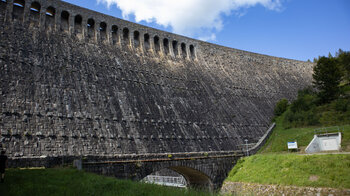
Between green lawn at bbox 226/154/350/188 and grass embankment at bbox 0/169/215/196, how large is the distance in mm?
8389

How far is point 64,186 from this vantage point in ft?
29.6

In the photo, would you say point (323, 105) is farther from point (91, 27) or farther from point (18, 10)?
point (18, 10)

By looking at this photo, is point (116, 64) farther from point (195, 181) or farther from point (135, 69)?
point (195, 181)

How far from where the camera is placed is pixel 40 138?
47.2 feet

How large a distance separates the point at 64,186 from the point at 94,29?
1885cm

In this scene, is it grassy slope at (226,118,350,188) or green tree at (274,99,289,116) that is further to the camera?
green tree at (274,99,289,116)

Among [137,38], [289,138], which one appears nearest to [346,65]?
[289,138]

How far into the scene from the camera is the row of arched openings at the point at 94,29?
21.7 m

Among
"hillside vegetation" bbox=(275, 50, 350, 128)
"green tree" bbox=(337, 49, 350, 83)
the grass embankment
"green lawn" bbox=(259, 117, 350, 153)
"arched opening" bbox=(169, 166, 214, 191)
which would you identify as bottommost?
"arched opening" bbox=(169, 166, 214, 191)

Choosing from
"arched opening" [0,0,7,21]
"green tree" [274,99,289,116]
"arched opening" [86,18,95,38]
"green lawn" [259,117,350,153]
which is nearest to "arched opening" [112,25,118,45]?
"arched opening" [86,18,95,38]

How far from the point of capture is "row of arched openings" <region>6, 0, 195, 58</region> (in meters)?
21.7

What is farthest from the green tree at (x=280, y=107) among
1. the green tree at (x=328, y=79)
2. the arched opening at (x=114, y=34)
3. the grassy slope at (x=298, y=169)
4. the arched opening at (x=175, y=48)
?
the arched opening at (x=114, y=34)

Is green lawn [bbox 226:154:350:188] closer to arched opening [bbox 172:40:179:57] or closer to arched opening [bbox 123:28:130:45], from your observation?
arched opening [bbox 172:40:179:57]

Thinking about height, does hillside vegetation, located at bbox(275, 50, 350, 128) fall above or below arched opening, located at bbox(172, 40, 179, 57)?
below
